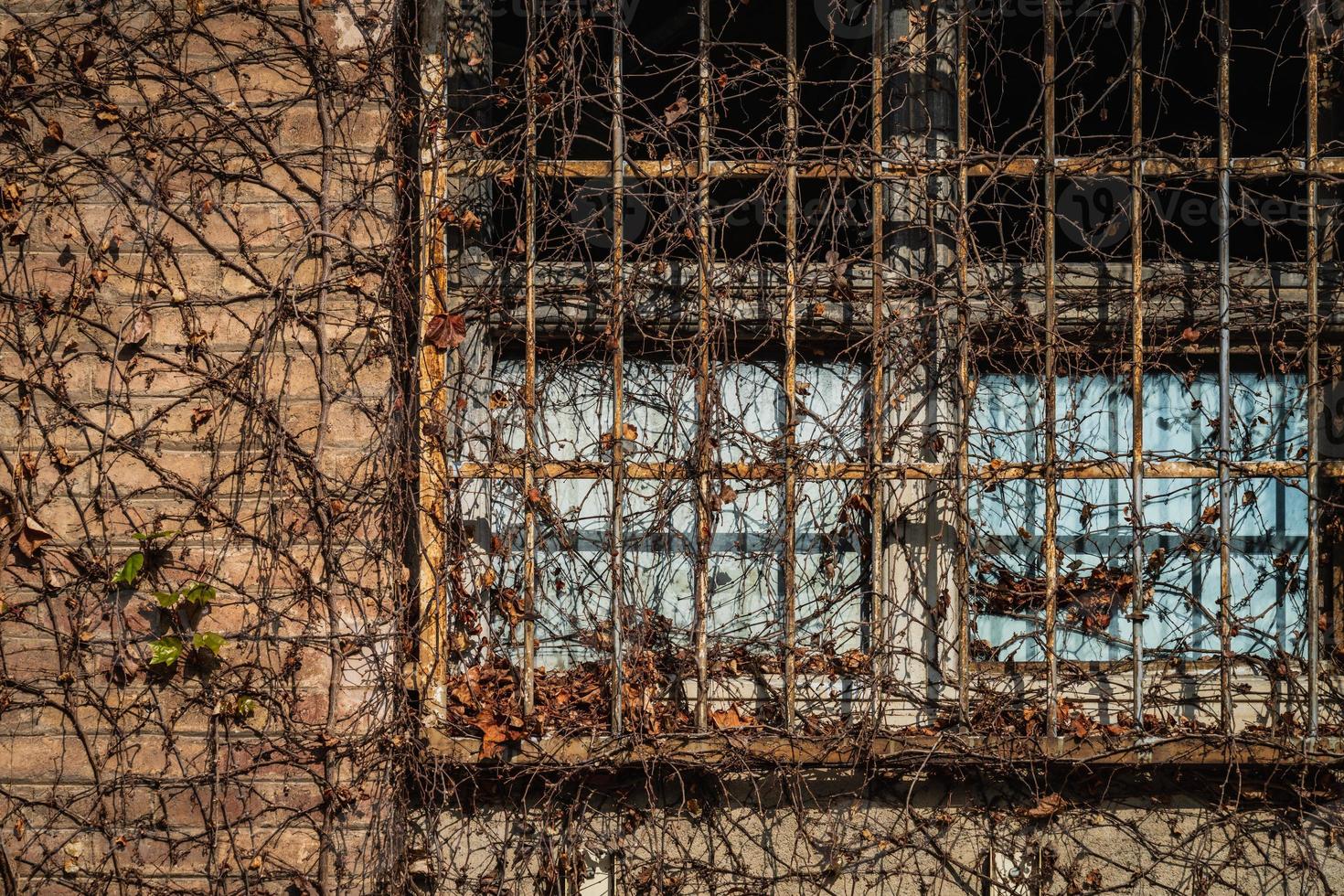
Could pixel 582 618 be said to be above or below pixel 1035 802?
above

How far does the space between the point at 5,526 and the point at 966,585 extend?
2.72m

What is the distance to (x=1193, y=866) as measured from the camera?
9.48ft

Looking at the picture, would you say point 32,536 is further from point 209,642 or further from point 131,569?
point 209,642

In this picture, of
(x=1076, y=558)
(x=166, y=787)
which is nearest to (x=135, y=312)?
(x=166, y=787)

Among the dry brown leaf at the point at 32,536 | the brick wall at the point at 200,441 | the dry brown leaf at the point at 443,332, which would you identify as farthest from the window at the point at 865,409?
the dry brown leaf at the point at 32,536

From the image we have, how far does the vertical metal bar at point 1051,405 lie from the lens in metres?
2.85

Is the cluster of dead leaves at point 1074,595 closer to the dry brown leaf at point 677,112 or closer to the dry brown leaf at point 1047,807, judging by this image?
the dry brown leaf at point 1047,807

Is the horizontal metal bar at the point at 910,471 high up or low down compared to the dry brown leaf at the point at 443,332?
down

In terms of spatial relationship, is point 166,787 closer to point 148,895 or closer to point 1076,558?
point 148,895

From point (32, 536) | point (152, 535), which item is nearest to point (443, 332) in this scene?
point (152, 535)

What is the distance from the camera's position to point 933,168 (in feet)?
9.71

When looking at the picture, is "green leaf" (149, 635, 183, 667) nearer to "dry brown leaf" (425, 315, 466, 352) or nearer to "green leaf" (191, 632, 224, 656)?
"green leaf" (191, 632, 224, 656)

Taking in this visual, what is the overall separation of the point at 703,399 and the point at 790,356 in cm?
28

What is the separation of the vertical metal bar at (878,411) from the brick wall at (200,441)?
1348 mm
